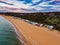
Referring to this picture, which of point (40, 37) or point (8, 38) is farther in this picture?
point (8, 38)

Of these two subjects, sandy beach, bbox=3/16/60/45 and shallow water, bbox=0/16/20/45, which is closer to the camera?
sandy beach, bbox=3/16/60/45

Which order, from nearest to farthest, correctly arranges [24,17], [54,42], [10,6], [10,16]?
[54,42], [10,6], [24,17], [10,16]

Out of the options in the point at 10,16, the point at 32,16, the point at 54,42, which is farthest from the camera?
the point at 10,16

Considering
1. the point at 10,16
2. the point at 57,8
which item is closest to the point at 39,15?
the point at 10,16

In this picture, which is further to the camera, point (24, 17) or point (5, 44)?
point (24, 17)

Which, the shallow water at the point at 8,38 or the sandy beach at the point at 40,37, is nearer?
the sandy beach at the point at 40,37

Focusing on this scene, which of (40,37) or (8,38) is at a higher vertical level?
(40,37)

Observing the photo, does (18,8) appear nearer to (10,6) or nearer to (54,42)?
(10,6)

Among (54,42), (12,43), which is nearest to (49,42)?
(54,42)

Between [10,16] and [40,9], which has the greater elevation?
[40,9]

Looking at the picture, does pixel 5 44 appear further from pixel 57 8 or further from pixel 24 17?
pixel 24 17
